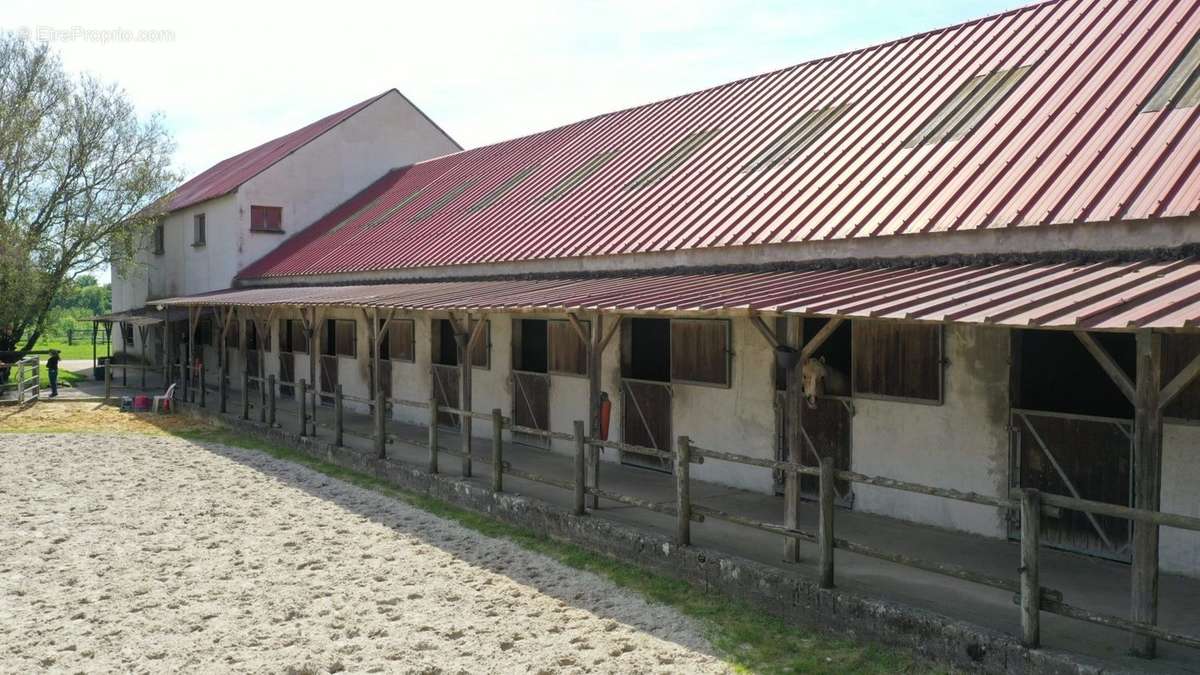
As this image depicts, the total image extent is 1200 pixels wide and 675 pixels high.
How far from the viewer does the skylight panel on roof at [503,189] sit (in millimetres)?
19750

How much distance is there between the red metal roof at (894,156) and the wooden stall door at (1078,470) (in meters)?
1.73

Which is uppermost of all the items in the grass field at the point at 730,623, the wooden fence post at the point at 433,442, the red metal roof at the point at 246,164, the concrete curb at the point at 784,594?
the red metal roof at the point at 246,164

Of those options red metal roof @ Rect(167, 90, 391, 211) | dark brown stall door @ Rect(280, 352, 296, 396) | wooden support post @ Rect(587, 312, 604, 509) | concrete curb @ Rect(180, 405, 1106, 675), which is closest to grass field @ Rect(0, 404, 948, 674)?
concrete curb @ Rect(180, 405, 1106, 675)

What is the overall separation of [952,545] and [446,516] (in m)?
5.67

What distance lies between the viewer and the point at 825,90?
15.0 m

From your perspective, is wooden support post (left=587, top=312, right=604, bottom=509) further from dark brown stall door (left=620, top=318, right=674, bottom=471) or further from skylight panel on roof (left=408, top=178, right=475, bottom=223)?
skylight panel on roof (left=408, top=178, right=475, bottom=223)

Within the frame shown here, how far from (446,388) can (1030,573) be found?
39.5 feet

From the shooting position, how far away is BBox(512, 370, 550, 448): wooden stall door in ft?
47.8

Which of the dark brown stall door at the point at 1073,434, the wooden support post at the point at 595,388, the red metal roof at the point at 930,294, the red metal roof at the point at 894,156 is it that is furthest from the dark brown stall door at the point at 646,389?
the dark brown stall door at the point at 1073,434

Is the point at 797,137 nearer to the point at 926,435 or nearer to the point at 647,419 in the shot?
the point at 647,419

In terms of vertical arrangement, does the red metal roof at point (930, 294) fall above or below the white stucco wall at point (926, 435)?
above

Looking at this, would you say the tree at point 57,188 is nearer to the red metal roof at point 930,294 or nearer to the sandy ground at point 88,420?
the sandy ground at point 88,420

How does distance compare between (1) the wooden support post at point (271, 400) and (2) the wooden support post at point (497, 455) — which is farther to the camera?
(1) the wooden support post at point (271, 400)

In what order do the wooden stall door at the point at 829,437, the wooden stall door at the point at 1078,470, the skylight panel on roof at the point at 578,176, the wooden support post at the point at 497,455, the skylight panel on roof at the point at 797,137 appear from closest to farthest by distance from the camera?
the wooden stall door at the point at 1078,470 → the wooden stall door at the point at 829,437 → the wooden support post at the point at 497,455 → the skylight panel on roof at the point at 797,137 → the skylight panel on roof at the point at 578,176
